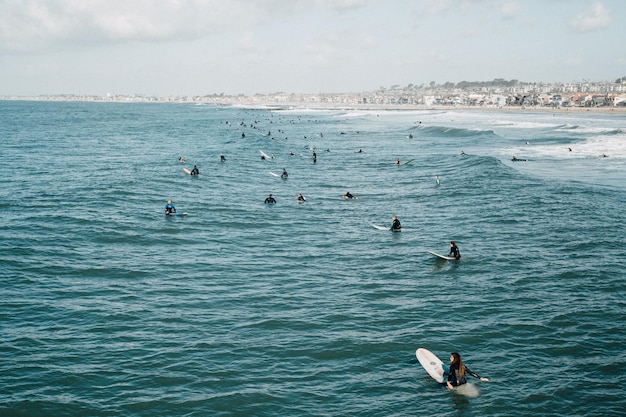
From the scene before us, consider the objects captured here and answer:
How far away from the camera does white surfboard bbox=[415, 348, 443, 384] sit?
18188mm

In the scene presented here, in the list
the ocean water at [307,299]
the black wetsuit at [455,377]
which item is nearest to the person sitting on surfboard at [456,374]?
the black wetsuit at [455,377]

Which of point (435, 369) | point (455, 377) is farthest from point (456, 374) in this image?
point (435, 369)

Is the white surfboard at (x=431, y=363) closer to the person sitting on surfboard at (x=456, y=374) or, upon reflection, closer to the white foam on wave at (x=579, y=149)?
the person sitting on surfboard at (x=456, y=374)

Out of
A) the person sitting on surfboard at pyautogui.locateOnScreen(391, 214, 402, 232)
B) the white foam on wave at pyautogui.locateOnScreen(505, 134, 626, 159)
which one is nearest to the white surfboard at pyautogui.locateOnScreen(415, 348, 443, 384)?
the person sitting on surfboard at pyautogui.locateOnScreen(391, 214, 402, 232)

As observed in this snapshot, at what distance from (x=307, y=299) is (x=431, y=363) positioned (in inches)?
313

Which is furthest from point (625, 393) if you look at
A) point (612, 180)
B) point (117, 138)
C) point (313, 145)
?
point (117, 138)

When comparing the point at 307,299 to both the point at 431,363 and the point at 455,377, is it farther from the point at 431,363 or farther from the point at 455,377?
the point at 455,377

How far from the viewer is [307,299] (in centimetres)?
2528

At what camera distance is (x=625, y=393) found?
17.3 m

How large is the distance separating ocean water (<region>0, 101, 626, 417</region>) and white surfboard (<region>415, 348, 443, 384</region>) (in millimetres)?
423

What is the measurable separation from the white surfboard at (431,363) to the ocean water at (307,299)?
42 cm

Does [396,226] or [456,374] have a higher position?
→ [396,226]

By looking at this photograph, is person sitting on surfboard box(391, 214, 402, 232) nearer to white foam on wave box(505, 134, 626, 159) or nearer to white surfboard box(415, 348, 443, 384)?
white surfboard box(415, 348, 443, 384)

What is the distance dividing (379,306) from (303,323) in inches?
150
